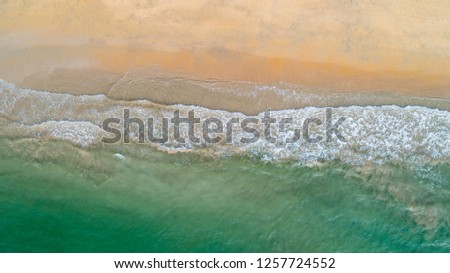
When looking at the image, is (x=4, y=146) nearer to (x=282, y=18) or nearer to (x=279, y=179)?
(x=279, y=179)

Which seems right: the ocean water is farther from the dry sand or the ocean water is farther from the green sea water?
the dry sand

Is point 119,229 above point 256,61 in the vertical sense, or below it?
below

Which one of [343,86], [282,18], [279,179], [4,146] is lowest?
[279,179]

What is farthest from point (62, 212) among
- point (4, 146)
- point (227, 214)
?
point (227, 214)

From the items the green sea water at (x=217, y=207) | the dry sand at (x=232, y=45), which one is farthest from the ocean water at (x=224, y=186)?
the dry sand at (x=232, y=45)

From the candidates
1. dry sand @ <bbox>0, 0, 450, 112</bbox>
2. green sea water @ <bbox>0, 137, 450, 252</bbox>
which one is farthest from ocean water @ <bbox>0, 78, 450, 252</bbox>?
dry sand @ <bbox>0, 0, 450, 112</bbox>

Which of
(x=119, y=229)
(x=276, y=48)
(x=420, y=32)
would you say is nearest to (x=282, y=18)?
(x=276, y=48)
